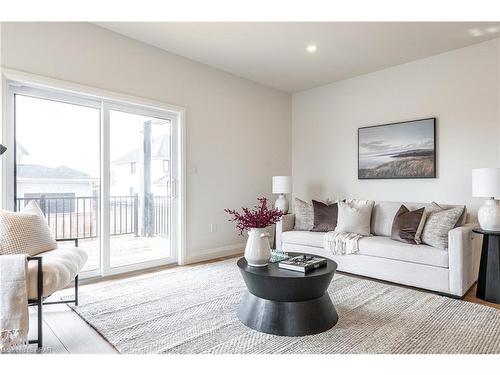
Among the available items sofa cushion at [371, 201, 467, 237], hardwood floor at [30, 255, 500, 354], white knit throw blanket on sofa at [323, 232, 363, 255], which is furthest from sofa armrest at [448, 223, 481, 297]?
white knit throw blanket on sofa at [323, 232, 363, 255]

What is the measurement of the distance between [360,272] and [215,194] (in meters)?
Answer: 2.17

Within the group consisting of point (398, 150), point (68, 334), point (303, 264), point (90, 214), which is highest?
point (398, 150)

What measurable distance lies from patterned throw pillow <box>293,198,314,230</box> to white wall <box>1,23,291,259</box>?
917 mm

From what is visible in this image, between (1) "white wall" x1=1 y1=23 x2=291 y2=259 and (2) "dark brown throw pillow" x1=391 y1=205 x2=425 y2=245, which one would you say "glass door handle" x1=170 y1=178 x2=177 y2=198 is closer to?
(1) "white wall" x1=1 y1=23 x2=291 y2=259

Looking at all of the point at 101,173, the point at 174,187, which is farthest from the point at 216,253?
the point at 101,173

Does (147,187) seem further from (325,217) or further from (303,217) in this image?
(325,217)

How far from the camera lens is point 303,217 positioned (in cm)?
425

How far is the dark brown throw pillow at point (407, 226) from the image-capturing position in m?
3.19

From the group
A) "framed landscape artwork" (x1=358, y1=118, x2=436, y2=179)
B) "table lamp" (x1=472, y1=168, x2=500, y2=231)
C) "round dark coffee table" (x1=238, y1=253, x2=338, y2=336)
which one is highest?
"framed landscape artwork" (x1=358, y1=118, x2=436, y2=179)

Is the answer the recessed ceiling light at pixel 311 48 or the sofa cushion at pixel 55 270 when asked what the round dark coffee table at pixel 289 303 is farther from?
the recessed ceiling light at pixel 311 48

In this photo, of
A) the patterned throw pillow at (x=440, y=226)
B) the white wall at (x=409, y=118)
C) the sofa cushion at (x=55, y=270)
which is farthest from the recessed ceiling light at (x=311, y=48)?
the sofa cushion at (x=55, y=270)

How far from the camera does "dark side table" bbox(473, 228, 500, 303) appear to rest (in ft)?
8.95

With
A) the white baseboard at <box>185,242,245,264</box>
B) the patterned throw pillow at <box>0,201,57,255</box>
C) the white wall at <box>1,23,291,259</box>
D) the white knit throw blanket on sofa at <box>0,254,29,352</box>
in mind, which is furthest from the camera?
the white baseboard at <box>185,242,245,264</box>

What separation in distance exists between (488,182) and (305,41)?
7.76 ft
